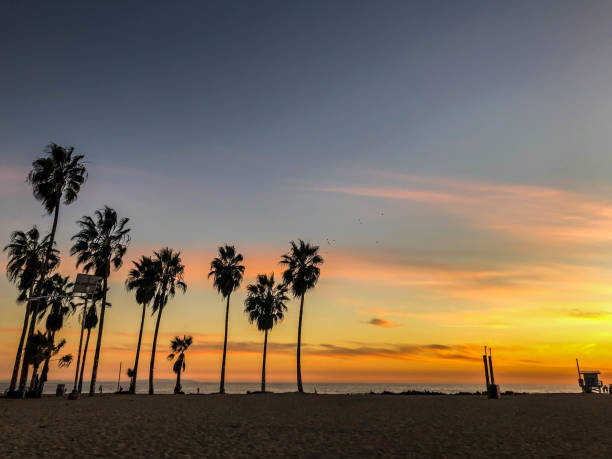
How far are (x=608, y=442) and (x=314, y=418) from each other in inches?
511

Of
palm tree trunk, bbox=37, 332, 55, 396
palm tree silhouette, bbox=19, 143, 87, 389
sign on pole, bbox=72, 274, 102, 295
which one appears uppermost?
palm tree silhouette, bbox=19, 143, 87, 389

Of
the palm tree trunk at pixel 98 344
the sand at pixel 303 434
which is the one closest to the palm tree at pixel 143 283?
the palm tree trunk at pixel 98 344

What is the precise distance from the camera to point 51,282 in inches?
1890

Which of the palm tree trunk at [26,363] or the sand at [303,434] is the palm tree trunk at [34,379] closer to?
the palm tree trunk at [26,363]

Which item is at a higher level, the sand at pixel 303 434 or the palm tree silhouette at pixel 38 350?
the palm tree silhouette at pixel 38 350

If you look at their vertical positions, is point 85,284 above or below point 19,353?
above

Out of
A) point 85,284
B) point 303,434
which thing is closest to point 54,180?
point 85,284

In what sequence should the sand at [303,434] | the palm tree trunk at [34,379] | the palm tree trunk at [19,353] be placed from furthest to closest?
the palm tree trunk at [34,379] → the palm tree trunk at [19,353] → the sand at [303,434]

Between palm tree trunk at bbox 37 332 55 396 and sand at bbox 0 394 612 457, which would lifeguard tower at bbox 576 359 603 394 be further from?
palm tree trunk at bbox 37 332 55 396

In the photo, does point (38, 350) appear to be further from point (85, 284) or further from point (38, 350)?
point (85, 284)

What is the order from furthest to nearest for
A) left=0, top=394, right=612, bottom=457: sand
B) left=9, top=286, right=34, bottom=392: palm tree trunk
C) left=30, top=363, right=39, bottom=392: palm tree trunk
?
1. left=30, top=363, right=39, bottom=392: palm tree trunk
2. left=9, top=286, right=34, bottom=392: palm tree trunk
3. left=0, top=394, right=612, bottom=457: sand

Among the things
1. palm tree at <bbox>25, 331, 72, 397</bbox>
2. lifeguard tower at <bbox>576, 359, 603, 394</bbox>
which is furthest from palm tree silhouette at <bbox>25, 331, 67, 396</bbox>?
lifeguard tower at <bbox>576, 359, 603, 394</bbox>

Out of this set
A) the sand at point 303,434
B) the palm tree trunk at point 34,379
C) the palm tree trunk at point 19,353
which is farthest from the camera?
the palm tree trunk at point 34,379

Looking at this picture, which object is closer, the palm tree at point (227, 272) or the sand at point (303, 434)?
the sand at point (303, 434)
